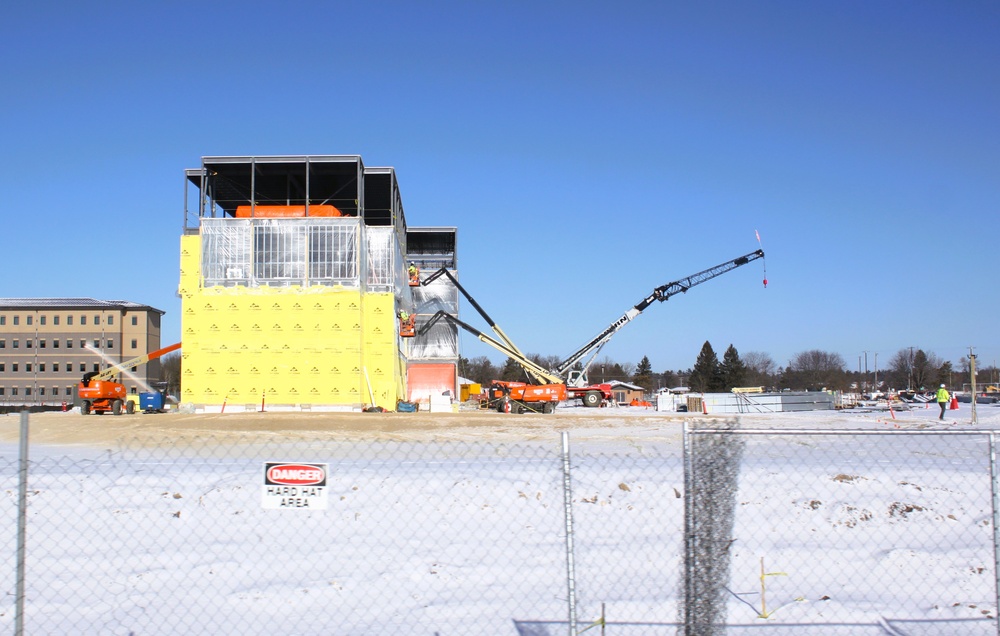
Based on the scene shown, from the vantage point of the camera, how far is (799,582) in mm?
7508

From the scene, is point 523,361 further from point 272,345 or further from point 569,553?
point 569,553

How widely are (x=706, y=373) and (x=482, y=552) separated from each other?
326ft

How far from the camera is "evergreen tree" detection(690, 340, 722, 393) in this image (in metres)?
96.8

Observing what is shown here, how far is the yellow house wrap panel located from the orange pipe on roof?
4.14 m

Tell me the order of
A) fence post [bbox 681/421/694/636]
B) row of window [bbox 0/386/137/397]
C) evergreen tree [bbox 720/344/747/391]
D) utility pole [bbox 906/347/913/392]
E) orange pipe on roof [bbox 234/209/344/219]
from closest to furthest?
1. fence post [bbox 681/421/694/636]
2. orange pipe on roof [bbox 234/209/344/219]
3. row of window [bbox 0/386/137/397]
4. evergreen tree [bbox 720/344/747/391]
5. utility pole [bbox 906/347/913/392]

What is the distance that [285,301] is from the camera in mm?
42438

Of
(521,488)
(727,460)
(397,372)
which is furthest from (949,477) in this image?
(397,372)

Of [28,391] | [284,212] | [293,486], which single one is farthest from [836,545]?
[28,391]

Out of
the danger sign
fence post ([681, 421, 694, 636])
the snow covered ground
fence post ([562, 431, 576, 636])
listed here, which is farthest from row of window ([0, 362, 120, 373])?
fence post ([681, 421, 694, 636])

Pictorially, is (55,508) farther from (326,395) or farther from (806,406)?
(806,406)

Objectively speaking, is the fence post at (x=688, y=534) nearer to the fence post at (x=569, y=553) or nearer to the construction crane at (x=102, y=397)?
the fence post at (x=569, y=553)

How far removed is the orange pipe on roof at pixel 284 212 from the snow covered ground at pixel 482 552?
33552 mm

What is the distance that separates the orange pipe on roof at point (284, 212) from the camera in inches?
1720

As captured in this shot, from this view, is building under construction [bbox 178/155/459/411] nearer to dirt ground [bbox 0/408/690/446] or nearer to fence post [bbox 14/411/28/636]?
dirt ground [bbox 0/408/690/446]
